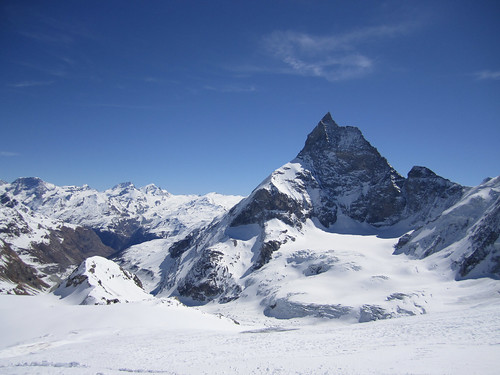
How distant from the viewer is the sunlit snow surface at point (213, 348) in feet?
69.1

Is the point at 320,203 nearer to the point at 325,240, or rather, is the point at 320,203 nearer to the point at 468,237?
the point at 325,240

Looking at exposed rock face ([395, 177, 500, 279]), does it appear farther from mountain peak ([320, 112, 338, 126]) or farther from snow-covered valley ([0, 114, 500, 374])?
mountain peak ([320, 112, 338, 126])

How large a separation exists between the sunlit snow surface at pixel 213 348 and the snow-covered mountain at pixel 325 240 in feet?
137

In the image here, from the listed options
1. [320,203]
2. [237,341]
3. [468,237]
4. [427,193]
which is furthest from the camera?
Result: [320,203]

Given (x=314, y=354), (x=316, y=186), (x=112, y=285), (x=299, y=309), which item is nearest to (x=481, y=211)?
(x=299, y=309)

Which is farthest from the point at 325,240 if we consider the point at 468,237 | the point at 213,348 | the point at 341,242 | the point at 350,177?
the point at 213,348

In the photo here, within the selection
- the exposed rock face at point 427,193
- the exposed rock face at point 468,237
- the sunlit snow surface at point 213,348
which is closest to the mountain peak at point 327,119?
the exposed rock face at point 427,193

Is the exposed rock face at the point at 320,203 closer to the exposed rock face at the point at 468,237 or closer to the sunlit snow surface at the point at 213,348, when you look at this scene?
the exposed rock face at the point at 468,237

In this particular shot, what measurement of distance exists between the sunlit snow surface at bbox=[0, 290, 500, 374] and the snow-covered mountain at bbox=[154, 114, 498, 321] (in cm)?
4169

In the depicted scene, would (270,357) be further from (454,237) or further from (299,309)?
(454,237)

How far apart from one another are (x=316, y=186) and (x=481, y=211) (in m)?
72.9

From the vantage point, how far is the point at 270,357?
24766mm

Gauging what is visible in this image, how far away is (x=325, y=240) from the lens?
422ft

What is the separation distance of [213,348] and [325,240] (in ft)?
343
